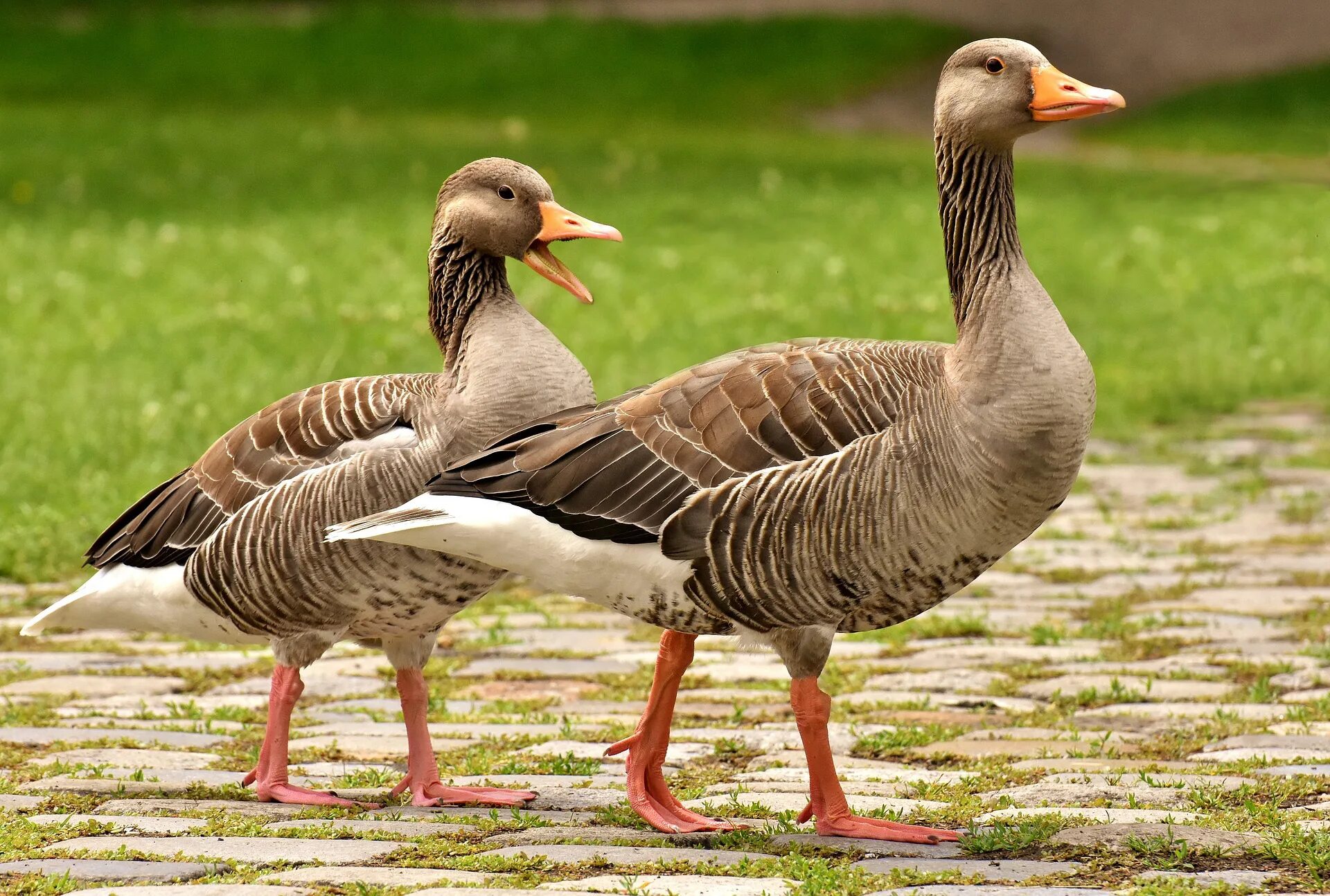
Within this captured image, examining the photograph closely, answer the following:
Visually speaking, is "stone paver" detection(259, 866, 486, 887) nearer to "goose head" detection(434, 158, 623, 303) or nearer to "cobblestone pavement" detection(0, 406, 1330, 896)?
"cobblestone pavement" detection(0, 406, 1330, 896)

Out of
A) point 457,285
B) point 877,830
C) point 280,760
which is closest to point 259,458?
point 457,285

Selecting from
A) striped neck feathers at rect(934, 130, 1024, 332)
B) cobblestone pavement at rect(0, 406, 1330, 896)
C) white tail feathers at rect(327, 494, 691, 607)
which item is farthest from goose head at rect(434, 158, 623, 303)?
cobblestone pavement at rect(0, 406, 1330, 896)

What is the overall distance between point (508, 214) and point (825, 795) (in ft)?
6.71

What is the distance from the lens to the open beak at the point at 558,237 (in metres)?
5.38

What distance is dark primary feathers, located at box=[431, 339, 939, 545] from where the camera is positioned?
4.74 m

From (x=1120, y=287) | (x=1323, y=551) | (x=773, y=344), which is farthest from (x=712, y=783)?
(x=1120, y=287)

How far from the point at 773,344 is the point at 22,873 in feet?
8.09

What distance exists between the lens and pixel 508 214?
18.0ft

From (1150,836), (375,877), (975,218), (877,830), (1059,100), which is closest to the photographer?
(375,877)

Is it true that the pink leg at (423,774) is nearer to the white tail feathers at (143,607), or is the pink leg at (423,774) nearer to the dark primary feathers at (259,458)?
the white tail feathers at (143,607)

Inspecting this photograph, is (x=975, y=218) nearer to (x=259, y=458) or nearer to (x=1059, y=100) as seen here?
(x=1059, y=100)

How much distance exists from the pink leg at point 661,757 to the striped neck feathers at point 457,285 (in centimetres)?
114

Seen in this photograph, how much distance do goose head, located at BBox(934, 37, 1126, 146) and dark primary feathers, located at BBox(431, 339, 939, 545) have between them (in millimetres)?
674

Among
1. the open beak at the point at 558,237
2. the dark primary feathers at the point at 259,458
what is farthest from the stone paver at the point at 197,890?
the open beak at the point at 558,237
